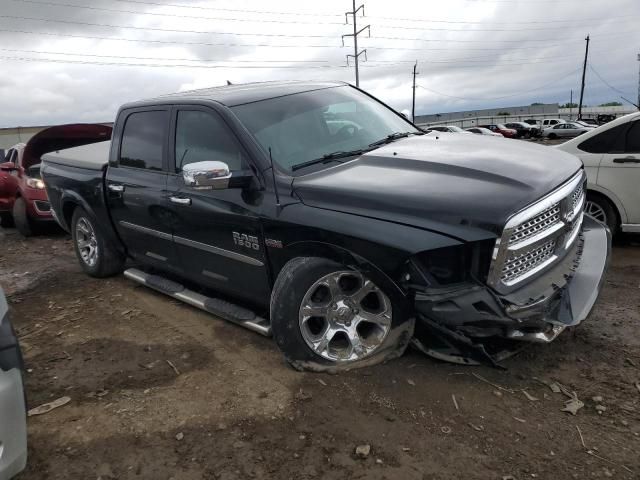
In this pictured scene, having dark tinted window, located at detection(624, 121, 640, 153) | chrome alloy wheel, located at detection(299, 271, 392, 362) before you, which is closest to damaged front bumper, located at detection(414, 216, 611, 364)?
chrome alloy wheel, located at detection(299, 271, 392, 362)

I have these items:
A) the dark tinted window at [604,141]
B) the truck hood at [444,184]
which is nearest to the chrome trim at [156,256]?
the truck hood at [444,184]

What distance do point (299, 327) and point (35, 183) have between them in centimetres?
750

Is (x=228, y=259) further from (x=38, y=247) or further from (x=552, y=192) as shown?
(x=38, y=247)

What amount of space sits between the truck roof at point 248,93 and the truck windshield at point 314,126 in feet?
Result: 0.27

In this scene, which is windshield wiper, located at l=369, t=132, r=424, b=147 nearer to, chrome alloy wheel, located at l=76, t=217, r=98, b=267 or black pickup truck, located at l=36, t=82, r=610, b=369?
black pickup truck, located at l=36, t=82, r=610, b=369

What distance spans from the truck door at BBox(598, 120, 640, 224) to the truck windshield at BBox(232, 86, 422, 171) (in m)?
2.60

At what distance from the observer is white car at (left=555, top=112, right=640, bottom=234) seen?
5.59 m

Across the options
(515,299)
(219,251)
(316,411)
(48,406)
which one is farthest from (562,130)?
(48,406)

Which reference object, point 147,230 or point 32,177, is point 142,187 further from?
point 32,177

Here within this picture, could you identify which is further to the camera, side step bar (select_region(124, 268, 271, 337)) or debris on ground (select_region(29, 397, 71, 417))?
side step bar (select_region(124, 268, 271, 337))

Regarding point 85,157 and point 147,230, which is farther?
point 85,157

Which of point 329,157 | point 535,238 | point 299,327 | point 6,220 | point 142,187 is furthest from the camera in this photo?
point 6,220

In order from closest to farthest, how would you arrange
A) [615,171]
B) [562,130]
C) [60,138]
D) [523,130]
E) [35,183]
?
1. [615,171]
2. [35,183]
3. [60,138]
4. [562,130]
5. [523,130]

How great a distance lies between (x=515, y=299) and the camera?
9.11ft
